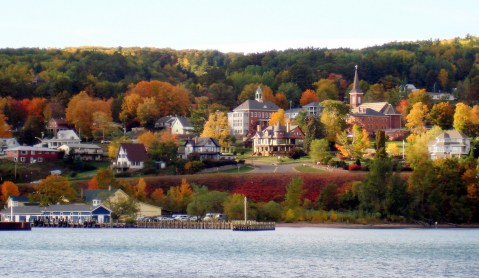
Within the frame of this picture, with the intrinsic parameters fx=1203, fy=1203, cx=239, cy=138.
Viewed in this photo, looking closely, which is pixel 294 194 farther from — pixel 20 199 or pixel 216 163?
pixel 20 199

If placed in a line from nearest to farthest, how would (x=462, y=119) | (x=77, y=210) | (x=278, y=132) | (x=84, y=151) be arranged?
(x=77, y=210) < (x=84, y=151) < (x=462, y=119) < (x=278, y=132)

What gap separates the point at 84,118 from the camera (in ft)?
607

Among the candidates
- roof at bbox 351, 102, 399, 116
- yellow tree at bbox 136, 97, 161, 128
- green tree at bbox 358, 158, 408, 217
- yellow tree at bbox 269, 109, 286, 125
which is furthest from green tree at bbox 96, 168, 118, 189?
roof at bbox 351, 102, 399, 116

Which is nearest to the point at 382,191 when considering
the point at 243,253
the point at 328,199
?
the point at 328,199

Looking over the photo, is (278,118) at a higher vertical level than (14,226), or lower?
higher

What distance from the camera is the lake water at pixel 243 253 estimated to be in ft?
239

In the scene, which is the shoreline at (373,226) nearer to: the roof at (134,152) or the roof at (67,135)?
the roof at (134,152)

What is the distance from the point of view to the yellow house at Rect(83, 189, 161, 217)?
127 m

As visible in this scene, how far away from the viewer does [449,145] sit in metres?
153

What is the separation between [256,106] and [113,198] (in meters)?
68.7

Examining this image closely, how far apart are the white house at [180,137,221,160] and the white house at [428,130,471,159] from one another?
29118 mm

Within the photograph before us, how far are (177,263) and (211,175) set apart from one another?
63.4 m

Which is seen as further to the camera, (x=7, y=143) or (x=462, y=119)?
(x=7, y=143)

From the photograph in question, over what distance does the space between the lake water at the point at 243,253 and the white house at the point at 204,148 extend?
143 feet
